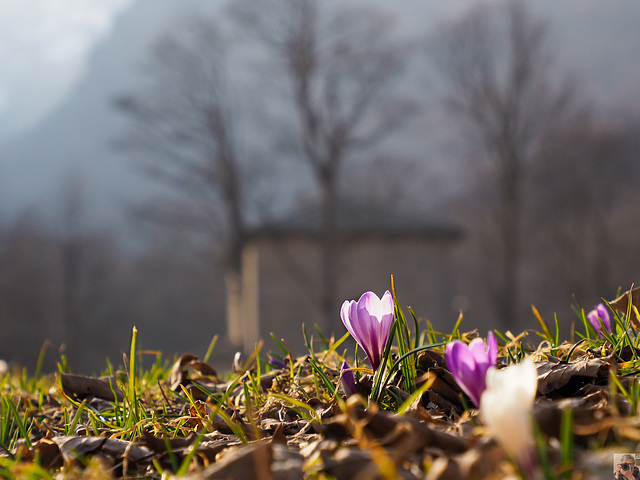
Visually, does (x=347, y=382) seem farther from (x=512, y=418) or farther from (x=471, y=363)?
(x=512, y=418)

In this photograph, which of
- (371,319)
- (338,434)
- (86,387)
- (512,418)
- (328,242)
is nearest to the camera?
(512,418)

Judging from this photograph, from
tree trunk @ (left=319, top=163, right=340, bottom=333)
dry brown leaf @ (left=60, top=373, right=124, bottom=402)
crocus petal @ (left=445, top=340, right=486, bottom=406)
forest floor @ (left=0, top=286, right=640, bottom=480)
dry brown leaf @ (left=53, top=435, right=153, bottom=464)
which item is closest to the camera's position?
forest floor @ (left=0, top=286, right=640, bottom=480)

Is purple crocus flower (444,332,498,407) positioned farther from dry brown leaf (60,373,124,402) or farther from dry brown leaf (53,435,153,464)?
dry brown leaf (60,373,124,402)

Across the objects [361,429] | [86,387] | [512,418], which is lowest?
[86,387]

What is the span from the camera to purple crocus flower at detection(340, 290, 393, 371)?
1.09m

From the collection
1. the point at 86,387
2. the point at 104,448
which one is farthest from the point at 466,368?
the point at 86,387

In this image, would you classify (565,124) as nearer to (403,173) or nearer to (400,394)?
(403,173)

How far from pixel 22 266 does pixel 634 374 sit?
25677mm

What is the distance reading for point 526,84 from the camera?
53.1ft

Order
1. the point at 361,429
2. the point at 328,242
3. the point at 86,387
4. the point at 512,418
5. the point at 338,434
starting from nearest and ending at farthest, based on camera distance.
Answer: the point at 512,418 < the point at 361,429 < the point at 338,434 < the point at 86,387 < the point at 328,242

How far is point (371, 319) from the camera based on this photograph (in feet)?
3.59

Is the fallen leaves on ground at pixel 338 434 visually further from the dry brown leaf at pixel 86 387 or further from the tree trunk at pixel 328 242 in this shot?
the tree trunk at pixel 328 242
